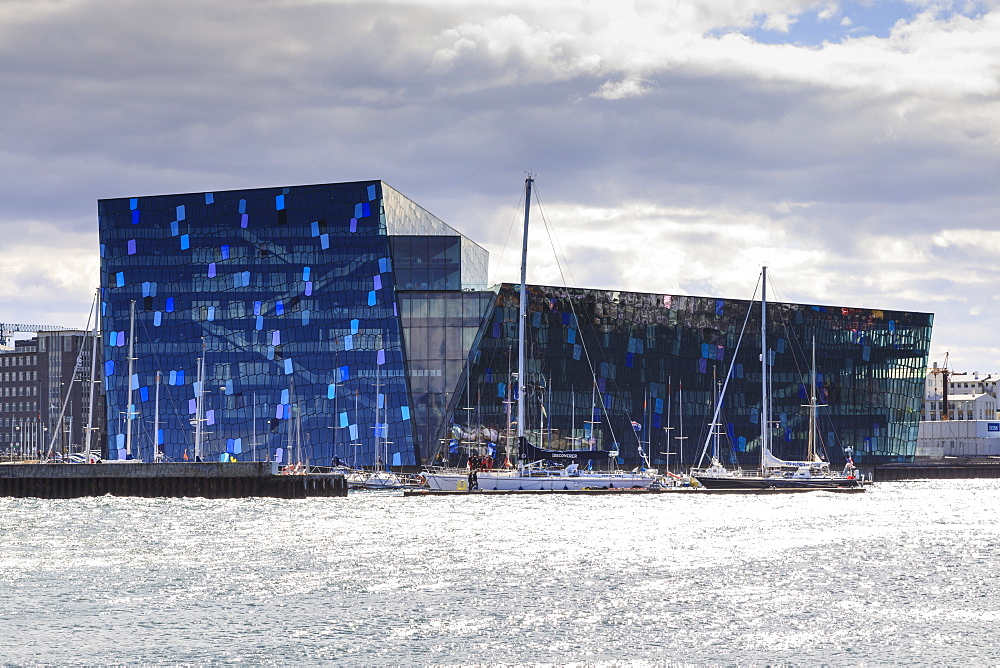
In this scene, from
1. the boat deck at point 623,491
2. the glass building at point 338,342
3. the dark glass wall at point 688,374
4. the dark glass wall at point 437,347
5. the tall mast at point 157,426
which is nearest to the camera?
the boat deck at point 623,491

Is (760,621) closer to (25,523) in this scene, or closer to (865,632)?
A: (865,632)

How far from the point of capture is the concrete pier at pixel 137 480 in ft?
258

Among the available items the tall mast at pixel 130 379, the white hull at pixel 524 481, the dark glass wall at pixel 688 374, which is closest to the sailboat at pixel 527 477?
the white hull at pixel 524 481

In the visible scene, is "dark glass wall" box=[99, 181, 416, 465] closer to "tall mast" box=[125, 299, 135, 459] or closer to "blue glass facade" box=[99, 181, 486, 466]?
"blue glass facade" box=[99, 181, 486, 466]

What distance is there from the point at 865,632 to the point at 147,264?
8679cm

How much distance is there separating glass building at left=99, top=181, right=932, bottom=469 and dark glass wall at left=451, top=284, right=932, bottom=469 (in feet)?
0.68

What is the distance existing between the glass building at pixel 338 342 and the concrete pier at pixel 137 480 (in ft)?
61.4

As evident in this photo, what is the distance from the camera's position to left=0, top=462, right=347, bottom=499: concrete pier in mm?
78562

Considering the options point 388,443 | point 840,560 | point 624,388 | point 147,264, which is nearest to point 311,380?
point 388,443

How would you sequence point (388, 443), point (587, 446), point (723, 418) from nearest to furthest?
point (388, 443) < point (587, 446) < point (723, 418)

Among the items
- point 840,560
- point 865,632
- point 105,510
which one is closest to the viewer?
point 865,632

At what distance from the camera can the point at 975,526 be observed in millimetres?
63719

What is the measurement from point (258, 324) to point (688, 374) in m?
34.2

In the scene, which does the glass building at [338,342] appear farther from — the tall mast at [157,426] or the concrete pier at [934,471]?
the concrete pier at [934,471]
